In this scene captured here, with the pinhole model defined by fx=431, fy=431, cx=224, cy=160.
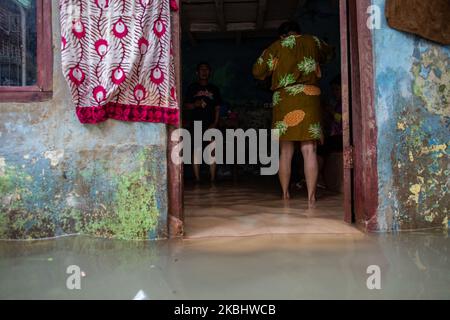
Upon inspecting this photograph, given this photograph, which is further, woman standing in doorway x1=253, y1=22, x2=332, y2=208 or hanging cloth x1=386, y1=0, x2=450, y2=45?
woman standing in doorway x1=253, y1=22, x2=332, y2=208

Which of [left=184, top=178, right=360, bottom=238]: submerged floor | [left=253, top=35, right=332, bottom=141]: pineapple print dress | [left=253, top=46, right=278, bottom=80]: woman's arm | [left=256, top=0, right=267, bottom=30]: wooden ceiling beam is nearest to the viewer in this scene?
[left=184, top=178, right=360, bottom=238]: submerged floor

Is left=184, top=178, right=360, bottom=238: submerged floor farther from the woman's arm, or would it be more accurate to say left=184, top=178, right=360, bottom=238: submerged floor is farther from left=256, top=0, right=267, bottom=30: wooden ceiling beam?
left=256, top=0, right=267, bottom=30: wooden ceiling beam

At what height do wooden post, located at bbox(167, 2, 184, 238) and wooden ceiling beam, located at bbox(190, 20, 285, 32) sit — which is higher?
wooden ceiling beam, located at bbox(190, 20, 285, 32)

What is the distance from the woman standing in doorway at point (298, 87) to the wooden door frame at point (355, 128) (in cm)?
88

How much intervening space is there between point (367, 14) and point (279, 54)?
121cm

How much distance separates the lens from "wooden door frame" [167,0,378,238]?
116 inches

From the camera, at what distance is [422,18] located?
2.99 m

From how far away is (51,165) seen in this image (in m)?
2.87

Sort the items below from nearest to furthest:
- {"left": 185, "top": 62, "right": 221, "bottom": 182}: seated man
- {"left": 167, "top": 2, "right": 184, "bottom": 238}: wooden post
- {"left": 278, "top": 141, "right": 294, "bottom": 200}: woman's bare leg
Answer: {"left": 167, "top": 2, "right": 184, "bottom": 238}: wooden post < {"left": 278, "top": 141, "right": 294, "bottom": 200}: woman's bare leg < {"left": 185, "top": 62, "right": 221, "bottom": 182}: seated man

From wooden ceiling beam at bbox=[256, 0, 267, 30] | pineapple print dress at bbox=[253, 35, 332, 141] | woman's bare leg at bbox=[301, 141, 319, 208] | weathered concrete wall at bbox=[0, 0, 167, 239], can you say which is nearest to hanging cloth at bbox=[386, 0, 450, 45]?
pineapple print dress at bbox=[253, 35, 332, 141]

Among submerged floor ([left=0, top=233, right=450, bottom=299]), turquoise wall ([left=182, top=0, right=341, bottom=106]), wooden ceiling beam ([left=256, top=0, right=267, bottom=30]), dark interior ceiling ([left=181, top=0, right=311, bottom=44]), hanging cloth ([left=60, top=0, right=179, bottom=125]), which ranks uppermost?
dark interior ceiling ([left=181, top=0, right=311, bottom=44])

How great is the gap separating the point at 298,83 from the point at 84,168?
86.4 inches
